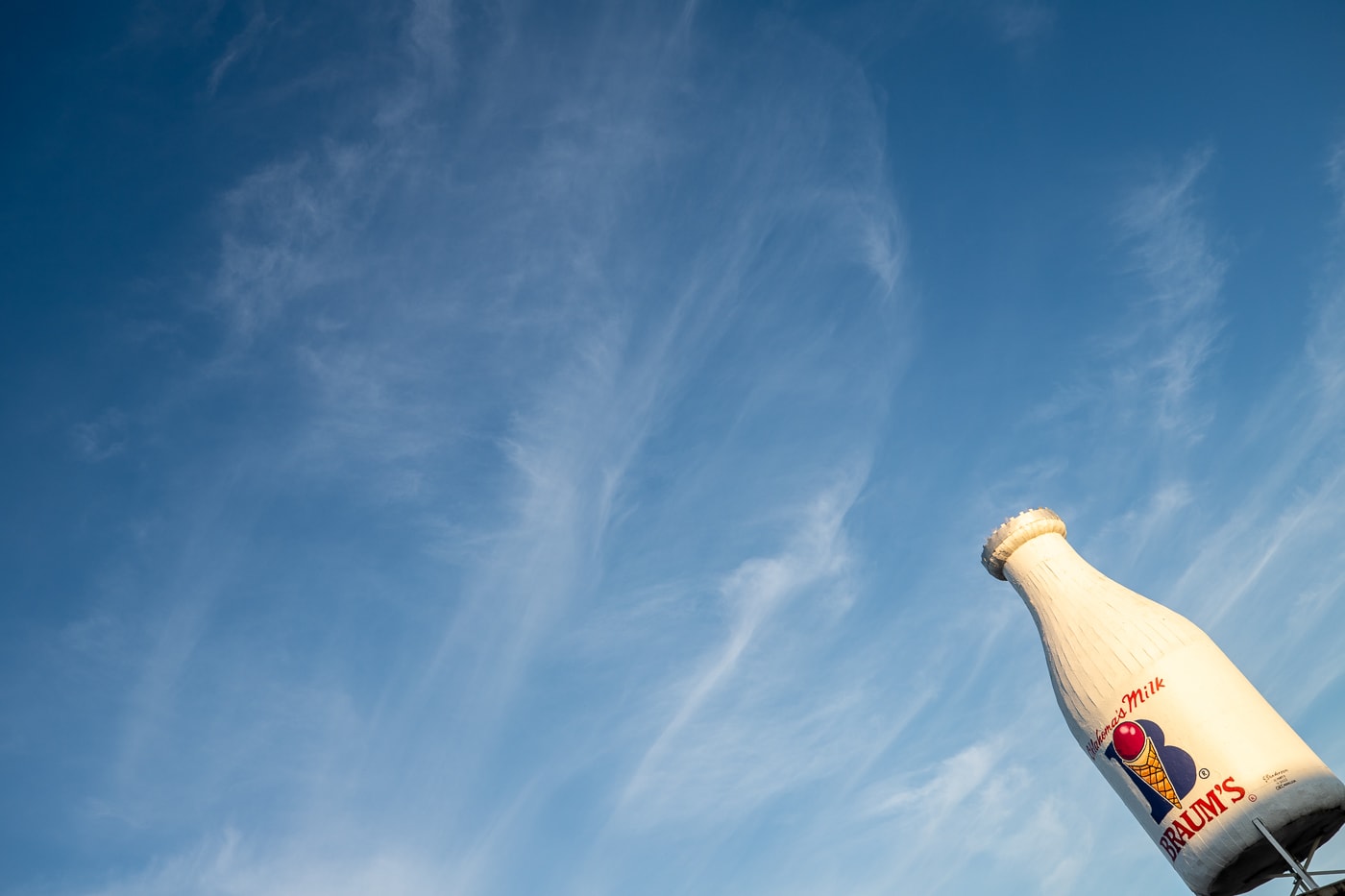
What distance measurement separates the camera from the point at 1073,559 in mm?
35125

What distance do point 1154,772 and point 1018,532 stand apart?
10.4 m

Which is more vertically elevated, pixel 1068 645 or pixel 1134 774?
pixel 1068 645

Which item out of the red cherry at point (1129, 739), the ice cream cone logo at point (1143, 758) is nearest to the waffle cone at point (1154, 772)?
the ice cream cone logo at point (1143, 758)

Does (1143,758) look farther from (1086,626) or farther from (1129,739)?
(1086,626)

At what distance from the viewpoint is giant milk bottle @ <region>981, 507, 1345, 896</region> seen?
87.6 ft

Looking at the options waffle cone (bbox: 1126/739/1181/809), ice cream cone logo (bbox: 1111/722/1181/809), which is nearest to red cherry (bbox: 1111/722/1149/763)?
ice cream cone logo (bbox: 1111/722/1181/809)

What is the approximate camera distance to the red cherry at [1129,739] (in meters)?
28.9

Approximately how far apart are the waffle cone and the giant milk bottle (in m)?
0.03

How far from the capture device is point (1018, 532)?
36.1m

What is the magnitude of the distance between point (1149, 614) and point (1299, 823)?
24.3ft

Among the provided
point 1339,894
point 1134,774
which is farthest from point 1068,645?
point 1339,894

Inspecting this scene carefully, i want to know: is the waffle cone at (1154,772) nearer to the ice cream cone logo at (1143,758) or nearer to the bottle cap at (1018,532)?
the ice cream cone logo at (1143,758)

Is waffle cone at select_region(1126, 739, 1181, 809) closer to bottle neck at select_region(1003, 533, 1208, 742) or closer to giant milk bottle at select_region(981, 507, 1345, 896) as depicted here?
giant milk bottle at select_region(981, 507, 1345, 896)

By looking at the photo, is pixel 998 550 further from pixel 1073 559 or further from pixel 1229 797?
pixel 1229 797
